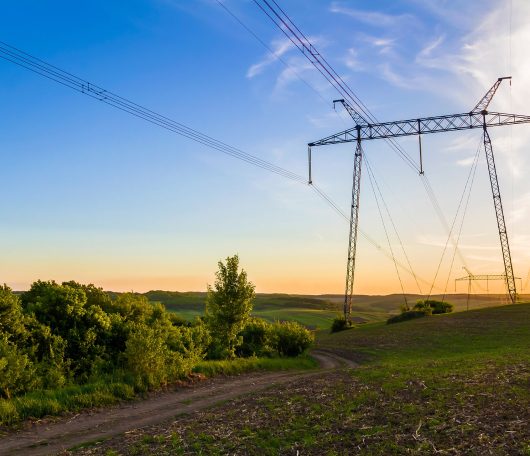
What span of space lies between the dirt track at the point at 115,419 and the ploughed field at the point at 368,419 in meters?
1.37

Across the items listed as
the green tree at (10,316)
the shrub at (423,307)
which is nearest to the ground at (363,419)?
the green tree at (10,316)

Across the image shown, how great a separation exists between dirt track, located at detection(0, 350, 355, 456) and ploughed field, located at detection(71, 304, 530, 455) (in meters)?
1.37

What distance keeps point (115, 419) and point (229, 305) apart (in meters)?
17.7

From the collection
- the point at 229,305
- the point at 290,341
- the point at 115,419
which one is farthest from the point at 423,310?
the point at 115,419

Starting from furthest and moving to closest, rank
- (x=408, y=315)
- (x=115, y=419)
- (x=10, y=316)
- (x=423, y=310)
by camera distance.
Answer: (x=423, y=310) < (x=408, y=315) < (x=10, y=316) < (x=115, y=419)

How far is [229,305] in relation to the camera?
35.7 m

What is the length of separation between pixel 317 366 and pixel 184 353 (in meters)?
11.3

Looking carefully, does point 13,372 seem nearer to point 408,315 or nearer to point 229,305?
point 229,305

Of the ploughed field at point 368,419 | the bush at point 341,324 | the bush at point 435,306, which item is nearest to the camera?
the ploughed field at point 368,419

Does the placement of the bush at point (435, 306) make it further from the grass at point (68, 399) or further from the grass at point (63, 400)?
the grass at point (63, 400)

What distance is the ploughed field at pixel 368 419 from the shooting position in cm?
1176

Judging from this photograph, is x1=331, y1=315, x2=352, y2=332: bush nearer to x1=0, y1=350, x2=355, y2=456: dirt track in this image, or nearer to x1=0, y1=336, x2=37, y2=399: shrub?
x1=0, y1=350, x2=355, y2=456: dirt track

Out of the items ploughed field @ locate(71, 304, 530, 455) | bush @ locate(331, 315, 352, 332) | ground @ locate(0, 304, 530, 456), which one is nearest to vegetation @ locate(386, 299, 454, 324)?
bush @ locate(331, 315, 352, 332)

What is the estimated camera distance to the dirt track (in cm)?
1519
